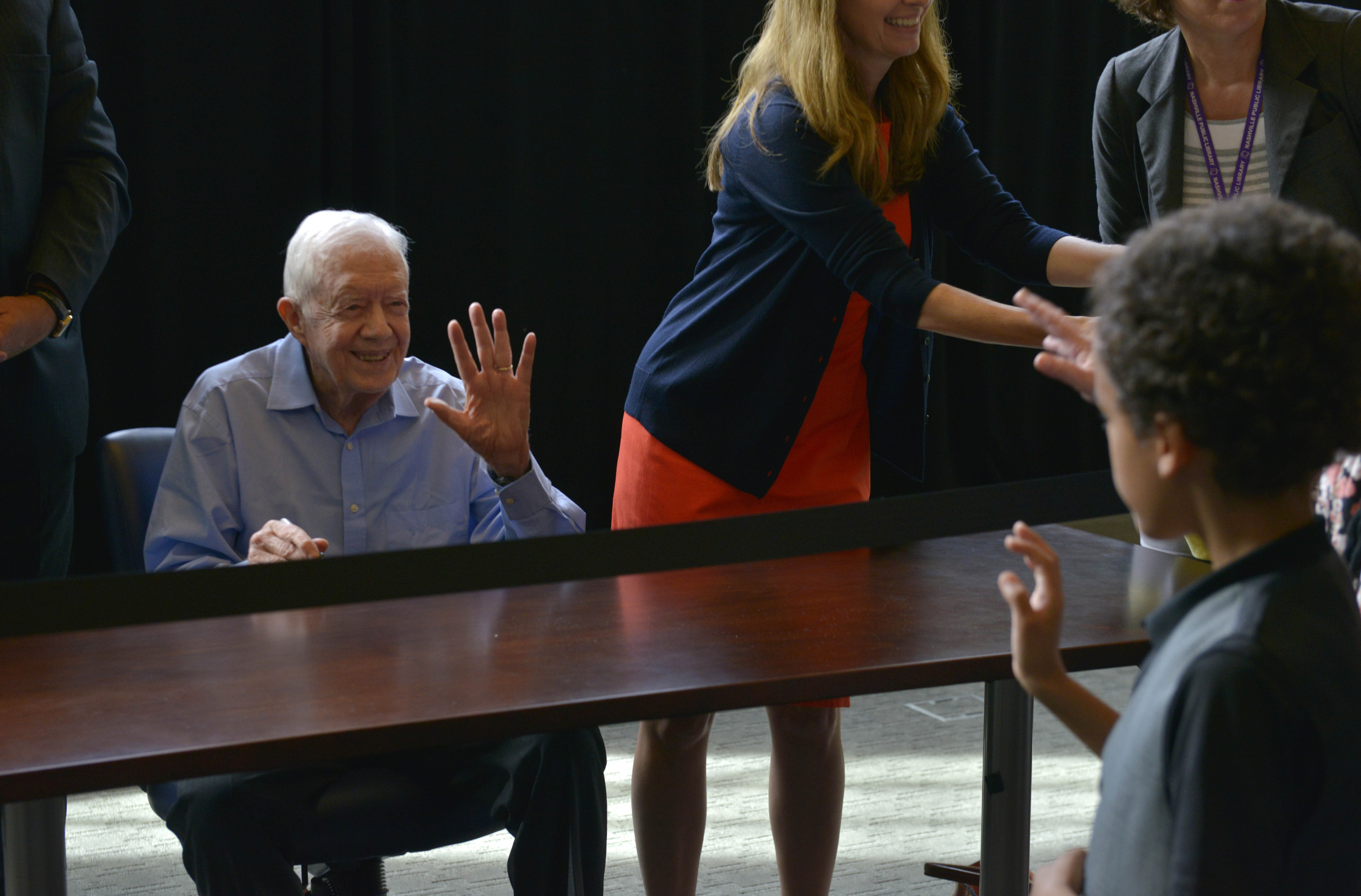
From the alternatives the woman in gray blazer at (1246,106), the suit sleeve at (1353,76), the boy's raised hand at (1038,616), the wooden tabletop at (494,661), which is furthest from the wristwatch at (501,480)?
the suit sleeve at (1353,76)

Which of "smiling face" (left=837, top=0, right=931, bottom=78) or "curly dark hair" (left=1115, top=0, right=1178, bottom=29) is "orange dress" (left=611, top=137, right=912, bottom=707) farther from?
"curly dark hair" (left=1115, top=0, right=1178, bottom=29)

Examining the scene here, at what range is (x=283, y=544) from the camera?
1.72 meters

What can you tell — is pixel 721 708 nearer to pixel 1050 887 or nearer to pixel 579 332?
pixel 1050 887

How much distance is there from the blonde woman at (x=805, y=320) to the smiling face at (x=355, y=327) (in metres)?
0.36

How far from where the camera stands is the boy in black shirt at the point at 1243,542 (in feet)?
2.41

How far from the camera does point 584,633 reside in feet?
4.64

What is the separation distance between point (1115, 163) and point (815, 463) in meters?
0.63

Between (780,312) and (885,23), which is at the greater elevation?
(885,23)

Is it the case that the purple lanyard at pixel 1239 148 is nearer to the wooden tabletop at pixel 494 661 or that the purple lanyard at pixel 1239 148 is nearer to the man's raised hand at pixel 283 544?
the wooden tabletop at pixel 494 661

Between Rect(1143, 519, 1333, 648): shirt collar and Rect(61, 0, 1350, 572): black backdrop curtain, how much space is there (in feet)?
11.5

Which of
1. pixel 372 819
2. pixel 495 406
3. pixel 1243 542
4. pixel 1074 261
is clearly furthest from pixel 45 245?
pixel 1243 542

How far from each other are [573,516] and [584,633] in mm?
430

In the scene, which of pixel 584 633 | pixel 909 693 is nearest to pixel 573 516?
pixel 584 633

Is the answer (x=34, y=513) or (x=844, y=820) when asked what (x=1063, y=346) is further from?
(x=844, y=820)
